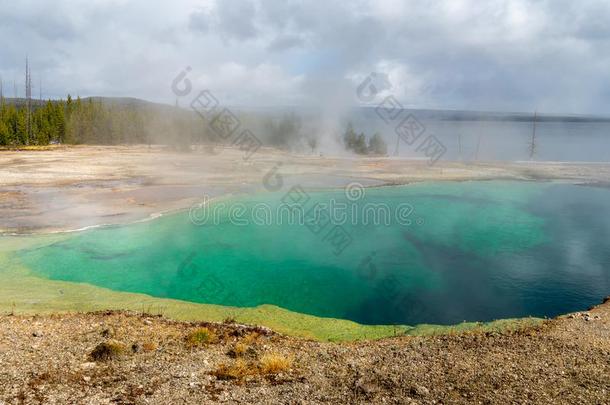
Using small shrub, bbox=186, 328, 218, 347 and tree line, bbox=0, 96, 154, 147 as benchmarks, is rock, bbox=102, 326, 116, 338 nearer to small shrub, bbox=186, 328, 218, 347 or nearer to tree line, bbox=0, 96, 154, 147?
small shrub, bbox=186, 328, 218, 347

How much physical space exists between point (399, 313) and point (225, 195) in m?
25.5

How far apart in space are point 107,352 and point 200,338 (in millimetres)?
2478

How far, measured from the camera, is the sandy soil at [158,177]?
106 feet

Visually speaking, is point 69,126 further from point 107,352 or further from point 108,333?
point 107,352

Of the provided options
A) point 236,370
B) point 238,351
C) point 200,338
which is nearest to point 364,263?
point 200,338

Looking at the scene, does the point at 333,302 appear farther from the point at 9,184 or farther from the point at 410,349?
the point at 9,184

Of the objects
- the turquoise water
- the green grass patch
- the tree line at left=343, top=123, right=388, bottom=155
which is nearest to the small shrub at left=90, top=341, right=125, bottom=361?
the green grass patch

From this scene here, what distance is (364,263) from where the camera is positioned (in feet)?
81.3

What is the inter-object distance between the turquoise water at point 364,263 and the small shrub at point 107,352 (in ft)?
24.4

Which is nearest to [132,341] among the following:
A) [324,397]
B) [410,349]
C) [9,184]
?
[324,397]

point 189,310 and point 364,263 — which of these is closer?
point 189,310

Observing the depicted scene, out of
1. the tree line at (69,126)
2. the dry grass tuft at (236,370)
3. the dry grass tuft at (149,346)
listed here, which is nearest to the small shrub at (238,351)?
the dry grass tuft at (236,370)

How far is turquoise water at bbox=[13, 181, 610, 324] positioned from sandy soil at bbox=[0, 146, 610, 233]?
14.9 feet

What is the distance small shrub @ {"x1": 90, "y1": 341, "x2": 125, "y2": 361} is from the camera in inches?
458
